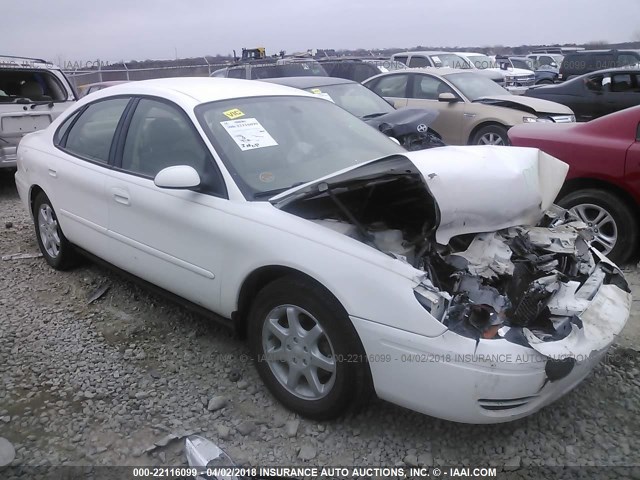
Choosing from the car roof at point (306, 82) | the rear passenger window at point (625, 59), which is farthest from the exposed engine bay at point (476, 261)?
the rear passenger window at point (625, 59)

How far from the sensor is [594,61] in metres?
17.0

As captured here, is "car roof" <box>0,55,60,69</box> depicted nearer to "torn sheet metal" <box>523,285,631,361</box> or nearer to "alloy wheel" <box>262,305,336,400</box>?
"alloy wheel" <box>262,305,336,400</box>

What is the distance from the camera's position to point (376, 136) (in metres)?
3.82

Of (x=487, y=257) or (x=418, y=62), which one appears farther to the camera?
(x=418, y=62)

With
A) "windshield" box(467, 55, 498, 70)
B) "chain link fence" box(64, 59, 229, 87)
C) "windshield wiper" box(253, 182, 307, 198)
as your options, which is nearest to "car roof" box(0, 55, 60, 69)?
"windshield wiper" box(253, 182, 307, 198)

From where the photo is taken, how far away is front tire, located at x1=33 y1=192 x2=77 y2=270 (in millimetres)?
4453

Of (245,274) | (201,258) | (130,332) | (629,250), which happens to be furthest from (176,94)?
(629,250)

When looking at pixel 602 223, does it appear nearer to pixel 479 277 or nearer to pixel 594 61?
pixel 479 277

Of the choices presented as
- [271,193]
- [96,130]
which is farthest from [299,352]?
[96,130]

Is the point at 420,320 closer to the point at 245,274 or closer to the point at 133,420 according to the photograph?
the point at 245,274

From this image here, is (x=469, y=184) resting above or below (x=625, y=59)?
above

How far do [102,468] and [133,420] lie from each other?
1.09 feet

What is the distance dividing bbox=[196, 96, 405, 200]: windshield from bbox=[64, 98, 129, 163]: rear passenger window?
913mm

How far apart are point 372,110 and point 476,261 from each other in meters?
5.09
